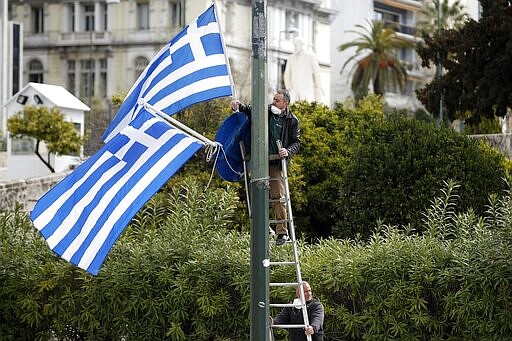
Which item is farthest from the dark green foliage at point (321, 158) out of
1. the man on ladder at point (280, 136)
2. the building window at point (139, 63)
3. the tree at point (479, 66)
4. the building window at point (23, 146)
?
the building window at point (139, 63)

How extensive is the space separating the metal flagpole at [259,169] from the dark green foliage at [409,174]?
32.9 feet

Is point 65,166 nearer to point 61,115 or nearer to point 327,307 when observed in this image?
point 61,115

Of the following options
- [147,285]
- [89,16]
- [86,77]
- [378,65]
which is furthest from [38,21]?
[147,285]

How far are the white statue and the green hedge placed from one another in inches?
674

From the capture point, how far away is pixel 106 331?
21062 mm

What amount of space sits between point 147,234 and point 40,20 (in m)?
70.5

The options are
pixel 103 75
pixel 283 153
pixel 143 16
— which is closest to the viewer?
pixel 283 153

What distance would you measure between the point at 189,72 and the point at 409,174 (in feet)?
34.4

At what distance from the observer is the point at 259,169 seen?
1458cm

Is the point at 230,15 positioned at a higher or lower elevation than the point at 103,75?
higher

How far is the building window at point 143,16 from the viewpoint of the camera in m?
86.1

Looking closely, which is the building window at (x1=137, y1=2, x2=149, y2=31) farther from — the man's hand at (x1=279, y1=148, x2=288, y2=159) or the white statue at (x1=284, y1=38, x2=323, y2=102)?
the man's hand at (x1=279, y1=148, x2=288, y2=159)

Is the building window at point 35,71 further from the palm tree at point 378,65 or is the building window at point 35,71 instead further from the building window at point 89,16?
the palm tree at point 378,65

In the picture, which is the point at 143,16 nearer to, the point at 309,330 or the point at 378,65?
the point at 378,65
